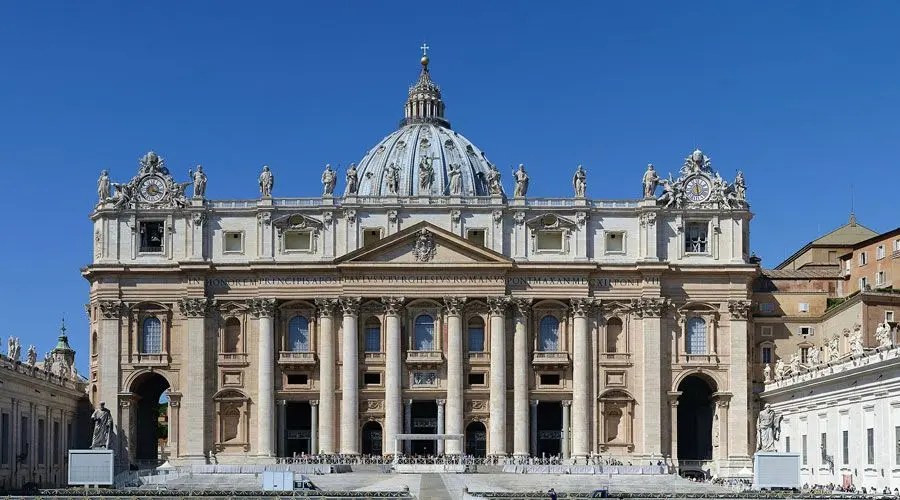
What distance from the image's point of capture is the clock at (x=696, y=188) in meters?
123

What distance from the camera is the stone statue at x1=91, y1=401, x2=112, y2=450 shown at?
10819cm

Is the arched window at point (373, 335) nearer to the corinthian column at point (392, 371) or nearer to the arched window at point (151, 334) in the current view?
the corinthian column at point (392, 371)

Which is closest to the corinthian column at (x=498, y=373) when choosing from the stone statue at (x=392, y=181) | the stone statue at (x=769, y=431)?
the stone statue at (x=392, y=181)

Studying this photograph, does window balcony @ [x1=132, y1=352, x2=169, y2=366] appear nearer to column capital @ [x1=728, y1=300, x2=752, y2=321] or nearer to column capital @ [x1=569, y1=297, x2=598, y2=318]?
column capital @ [x1=569, y1=297, x2=598, y2=318]

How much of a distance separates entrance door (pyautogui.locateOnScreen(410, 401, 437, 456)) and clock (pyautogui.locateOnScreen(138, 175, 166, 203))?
2439 cm

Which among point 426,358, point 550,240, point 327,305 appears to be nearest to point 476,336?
point 426,358

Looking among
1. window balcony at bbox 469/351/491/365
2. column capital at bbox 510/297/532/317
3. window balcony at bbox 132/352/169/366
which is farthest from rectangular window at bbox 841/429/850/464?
window balcony at bbox 132/352/169/366

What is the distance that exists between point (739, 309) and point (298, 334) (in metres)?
32.2

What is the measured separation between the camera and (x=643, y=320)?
120 metres

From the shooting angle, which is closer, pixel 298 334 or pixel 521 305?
pixel 521 305

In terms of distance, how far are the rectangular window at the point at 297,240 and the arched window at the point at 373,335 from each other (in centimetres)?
721

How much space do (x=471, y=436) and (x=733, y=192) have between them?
26495mm

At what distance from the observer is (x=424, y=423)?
12144 cm

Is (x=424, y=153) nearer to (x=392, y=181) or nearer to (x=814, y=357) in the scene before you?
(x=392, y=181)
